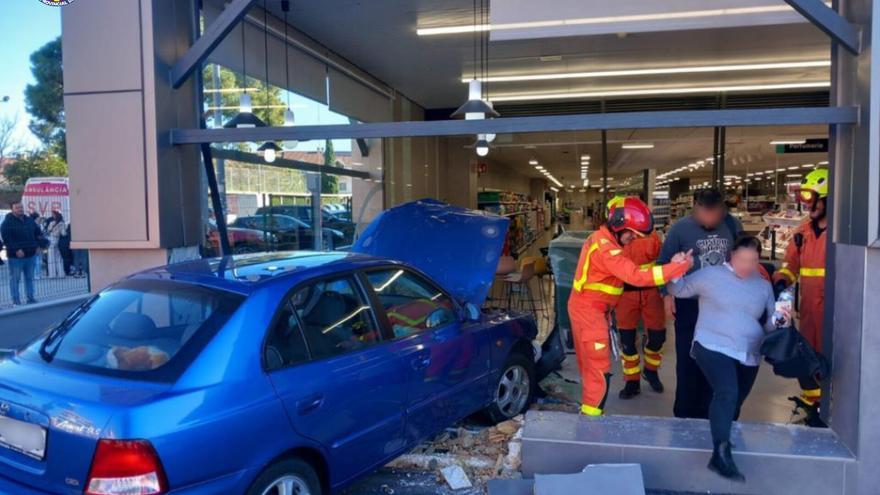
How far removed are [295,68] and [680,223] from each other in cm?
609

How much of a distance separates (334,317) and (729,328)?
224cm

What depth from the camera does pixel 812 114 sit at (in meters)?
3.54

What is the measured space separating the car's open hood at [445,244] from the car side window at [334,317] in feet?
6.45

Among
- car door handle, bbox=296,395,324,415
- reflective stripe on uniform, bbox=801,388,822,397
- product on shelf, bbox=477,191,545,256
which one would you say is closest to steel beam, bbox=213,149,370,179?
product on shelf, bbox=477,191,545,256

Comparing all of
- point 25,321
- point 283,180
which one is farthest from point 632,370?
point 25,321

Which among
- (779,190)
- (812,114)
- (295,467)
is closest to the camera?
(295,467)

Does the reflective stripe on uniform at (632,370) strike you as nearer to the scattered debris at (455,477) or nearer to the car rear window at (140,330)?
the scattered debris at (455,477)

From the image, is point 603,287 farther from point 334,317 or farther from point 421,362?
point 334,317

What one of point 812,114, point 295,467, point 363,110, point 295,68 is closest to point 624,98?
point 363,110

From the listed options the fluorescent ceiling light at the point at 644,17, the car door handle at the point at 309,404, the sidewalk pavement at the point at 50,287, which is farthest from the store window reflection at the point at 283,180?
the car door handle at the point at 309,404

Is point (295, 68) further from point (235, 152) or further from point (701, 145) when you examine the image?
point (701, 145)

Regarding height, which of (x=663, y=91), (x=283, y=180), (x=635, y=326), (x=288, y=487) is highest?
(x=663, y=91)

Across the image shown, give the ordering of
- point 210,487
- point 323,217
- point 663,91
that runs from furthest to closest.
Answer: point 663,91, point 323,217, point 210,487

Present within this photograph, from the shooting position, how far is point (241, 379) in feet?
8.63
